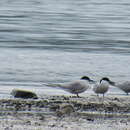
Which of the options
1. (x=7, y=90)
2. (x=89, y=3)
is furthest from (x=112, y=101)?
(x=89, y=3)

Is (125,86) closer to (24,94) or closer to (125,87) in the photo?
(125,87)

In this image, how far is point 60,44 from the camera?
24812 mm

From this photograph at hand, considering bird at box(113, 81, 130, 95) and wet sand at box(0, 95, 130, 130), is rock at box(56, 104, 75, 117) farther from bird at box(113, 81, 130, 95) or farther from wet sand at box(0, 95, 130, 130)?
bird at box(113, 81, 130, 95)

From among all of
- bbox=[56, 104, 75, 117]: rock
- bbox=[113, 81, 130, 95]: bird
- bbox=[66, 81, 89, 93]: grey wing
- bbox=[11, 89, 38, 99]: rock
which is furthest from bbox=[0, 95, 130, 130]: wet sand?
bbox=[113, 81, 130, 95]: bird

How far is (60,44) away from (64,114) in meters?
14.7

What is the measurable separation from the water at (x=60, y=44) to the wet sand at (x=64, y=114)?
2.00 m

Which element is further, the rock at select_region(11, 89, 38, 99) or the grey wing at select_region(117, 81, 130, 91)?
the grey wing at select_region(117, 81, 130, 91)

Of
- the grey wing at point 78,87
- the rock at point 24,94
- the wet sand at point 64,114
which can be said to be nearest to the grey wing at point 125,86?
the grey wing at point 78,87

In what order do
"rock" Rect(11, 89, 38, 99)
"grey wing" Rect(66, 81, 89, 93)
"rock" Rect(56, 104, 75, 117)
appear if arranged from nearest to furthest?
"rock" Rect(56, 104, 75, 117), "rock" Rect(11, 89, 38, 99), "grey wing" Rect(66, 81, 89, 93)

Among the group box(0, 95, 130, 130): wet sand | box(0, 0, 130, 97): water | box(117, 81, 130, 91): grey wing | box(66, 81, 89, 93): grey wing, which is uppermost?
box(0, 0, 130, 97): water

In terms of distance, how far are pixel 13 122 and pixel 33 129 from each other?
0.62 m

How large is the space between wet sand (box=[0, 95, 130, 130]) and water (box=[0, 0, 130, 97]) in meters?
2.00

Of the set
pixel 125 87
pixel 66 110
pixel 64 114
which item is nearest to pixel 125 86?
pixel 125 87

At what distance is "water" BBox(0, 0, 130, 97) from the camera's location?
17484mm
